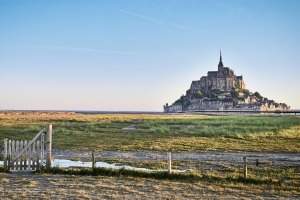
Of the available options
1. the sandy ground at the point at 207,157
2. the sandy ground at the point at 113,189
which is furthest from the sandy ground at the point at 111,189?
the sandy ground at the point at 207,157

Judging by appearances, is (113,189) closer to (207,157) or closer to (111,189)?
(111,189)

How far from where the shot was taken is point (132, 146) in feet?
89.5

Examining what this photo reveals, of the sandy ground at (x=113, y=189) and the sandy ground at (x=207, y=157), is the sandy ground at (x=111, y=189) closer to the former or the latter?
the sandy ground at (x=113, y=189)

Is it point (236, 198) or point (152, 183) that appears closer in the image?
point (236, 198)

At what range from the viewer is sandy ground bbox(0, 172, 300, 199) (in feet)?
35.7

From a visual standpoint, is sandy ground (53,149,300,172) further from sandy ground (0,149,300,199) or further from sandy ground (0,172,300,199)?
sandy ground (0,172,300,199)

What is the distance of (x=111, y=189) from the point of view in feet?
38.7

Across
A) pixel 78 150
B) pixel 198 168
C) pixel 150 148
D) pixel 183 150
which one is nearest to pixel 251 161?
pixel 198 168

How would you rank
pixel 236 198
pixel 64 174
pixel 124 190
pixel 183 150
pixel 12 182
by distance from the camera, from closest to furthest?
pixel 236 198 → pixel 124 190 → pixel 12 182 → pixel 64 174 → pixel 183 150

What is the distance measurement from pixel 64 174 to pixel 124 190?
155 inches

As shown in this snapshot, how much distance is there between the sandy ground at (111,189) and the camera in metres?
10.9

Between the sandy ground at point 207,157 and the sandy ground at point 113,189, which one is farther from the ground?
the sandy ground at point 113,189

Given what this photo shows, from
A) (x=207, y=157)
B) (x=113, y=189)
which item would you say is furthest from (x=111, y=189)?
(x=207, y=157)

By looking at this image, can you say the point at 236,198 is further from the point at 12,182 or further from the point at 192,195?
the point at 12,182
